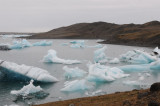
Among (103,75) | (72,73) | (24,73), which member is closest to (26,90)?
(24,73)

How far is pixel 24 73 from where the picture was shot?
25.5 meters

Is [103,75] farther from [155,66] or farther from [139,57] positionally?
[139,57]

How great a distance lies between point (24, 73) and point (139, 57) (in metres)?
20.2

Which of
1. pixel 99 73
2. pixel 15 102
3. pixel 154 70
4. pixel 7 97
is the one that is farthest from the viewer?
pixel 154 70

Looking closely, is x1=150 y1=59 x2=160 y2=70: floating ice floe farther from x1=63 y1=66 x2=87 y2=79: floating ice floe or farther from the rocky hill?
the rocky hill

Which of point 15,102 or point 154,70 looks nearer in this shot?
point 15,102

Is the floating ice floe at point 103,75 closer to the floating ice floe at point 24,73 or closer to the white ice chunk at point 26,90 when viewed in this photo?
the floating ice floe at point 24,73

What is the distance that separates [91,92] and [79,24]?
147603 mm

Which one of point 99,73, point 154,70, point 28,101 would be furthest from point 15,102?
point 154,70

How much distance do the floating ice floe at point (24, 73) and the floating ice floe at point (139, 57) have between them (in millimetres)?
17538

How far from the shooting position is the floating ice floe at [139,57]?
124 feet

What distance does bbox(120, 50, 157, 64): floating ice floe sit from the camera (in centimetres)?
3767

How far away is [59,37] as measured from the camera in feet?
462

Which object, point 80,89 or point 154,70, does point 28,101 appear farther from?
point 154,70
